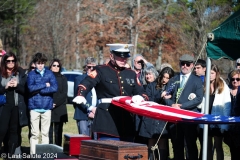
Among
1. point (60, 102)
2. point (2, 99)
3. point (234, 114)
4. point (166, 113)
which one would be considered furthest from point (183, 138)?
point (2, 99)

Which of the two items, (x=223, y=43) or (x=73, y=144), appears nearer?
(x=73, y=144)

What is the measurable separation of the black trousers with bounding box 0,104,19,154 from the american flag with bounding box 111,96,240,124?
280 cm

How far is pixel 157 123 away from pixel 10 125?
2509mm

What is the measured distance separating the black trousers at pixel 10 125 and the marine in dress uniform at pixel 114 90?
2417 millimetres

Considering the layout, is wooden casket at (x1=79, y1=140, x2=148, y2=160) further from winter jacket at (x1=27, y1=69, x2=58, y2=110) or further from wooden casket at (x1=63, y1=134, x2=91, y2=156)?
winter jacket at (x1=27, y1=69, x2=58, y2=110)

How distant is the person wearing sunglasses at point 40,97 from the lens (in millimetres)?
9500

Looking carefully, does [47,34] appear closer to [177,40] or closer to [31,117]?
[177,40]

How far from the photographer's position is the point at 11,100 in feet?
30.3

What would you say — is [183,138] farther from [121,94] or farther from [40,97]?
[40,97]

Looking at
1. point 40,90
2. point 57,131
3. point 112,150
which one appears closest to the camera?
point 112,150

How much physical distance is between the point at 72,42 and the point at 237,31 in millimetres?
40162

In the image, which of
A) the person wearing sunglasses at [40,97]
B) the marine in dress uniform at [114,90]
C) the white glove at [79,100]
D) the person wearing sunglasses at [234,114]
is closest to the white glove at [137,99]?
the marine in dress uniform at [114,90]

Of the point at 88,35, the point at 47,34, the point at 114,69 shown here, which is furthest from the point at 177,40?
the point at 114,69

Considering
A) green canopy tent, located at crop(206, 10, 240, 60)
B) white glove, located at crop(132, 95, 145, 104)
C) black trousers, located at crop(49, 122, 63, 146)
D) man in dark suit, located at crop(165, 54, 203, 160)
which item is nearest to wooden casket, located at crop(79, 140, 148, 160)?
white glove, located at crop(132, 95, 145, 104)
